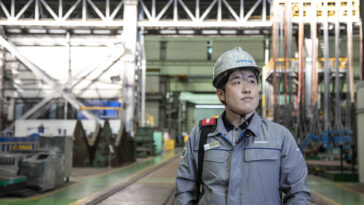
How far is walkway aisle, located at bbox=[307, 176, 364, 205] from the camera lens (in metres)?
9.05

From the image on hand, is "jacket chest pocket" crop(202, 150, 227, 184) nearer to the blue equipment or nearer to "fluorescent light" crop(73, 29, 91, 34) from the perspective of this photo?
the blue equipment

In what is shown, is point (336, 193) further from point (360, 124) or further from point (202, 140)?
point (202, 140)

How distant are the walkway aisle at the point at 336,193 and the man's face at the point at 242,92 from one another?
280 inches

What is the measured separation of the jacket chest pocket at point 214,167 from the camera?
2289mm

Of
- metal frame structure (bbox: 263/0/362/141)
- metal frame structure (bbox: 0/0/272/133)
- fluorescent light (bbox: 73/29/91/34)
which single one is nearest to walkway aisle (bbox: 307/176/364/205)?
metal frame structure (bbox: 263/0/362/141)

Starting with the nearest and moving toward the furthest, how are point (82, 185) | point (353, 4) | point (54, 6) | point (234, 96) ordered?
point (234, 96)
point (353, 4)
point (82, 185)
point (54, 6)

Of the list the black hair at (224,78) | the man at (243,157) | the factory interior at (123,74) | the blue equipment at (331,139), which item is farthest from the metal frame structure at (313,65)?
the man at (243,157)

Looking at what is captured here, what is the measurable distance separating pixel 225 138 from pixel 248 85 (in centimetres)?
31

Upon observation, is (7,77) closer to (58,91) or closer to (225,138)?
(58,91)

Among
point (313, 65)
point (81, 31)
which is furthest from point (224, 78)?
point (81, 31)

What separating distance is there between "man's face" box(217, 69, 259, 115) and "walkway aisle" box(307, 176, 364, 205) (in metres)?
7.11

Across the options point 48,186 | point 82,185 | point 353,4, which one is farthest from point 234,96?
point 82,185

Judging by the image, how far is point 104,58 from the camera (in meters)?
32.9

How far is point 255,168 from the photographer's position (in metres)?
2.24
